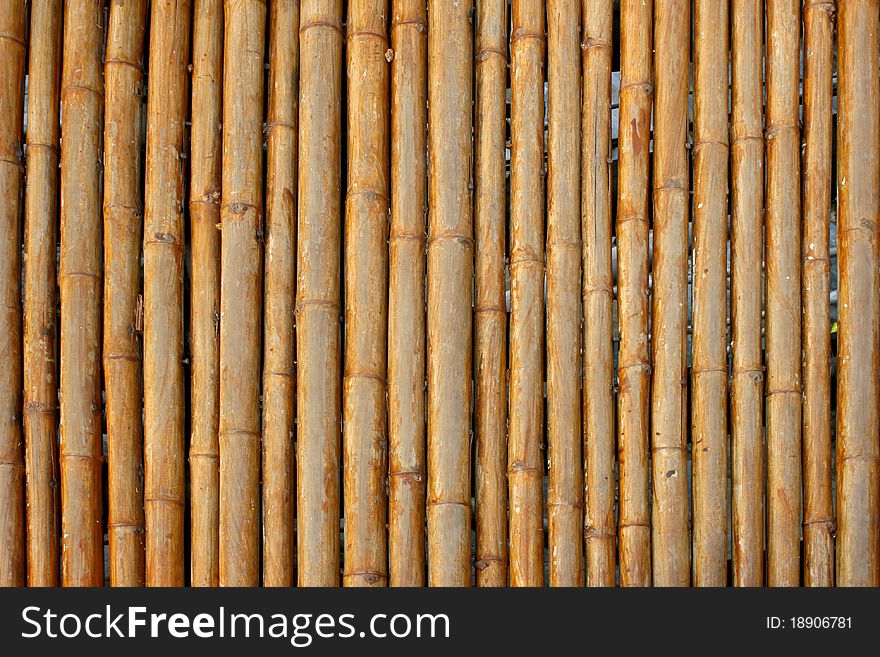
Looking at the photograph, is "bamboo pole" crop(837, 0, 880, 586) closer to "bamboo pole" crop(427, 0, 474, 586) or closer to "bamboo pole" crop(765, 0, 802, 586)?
"bamboo pole" crop(765, 0, 802, 586)

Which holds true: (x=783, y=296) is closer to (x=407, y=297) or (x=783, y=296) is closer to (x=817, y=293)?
(x=817, y=293)

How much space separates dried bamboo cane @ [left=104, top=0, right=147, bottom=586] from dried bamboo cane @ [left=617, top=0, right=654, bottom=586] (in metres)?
0.61

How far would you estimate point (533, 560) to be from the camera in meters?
1.29

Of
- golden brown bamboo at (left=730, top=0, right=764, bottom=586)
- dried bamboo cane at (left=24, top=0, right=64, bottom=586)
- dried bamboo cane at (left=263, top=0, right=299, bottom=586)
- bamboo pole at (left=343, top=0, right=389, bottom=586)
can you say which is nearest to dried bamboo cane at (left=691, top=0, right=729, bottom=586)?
golden brown bamboo at (left=730, top=0, right=764, bottom=586)

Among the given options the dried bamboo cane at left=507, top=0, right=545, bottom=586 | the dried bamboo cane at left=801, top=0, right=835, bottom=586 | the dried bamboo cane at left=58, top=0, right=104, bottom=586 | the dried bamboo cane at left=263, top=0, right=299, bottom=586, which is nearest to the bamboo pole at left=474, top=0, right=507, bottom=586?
the dried bamboo cane at left=507, top=0, right=545, bottom=586

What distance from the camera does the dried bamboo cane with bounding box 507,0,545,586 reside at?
129 cm

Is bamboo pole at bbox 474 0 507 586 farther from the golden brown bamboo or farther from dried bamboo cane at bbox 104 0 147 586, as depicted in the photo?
dried bamboo cane at bbox 104 0 147 586

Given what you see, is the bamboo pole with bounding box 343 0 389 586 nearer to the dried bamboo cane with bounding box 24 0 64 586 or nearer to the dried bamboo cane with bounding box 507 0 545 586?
the dried bamboo cane with bounding box 507 0 545 586

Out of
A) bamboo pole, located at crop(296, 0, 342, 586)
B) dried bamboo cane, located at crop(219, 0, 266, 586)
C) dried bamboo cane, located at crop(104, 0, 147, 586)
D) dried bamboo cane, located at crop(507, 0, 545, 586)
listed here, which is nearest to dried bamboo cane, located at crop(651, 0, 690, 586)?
dried bamboo cane, located at crop(507, 0, 545, 586)

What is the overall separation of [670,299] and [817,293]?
177mm

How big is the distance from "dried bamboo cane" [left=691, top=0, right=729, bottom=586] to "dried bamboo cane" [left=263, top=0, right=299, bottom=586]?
1.66 ft

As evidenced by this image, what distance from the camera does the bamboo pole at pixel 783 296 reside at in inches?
49.9
